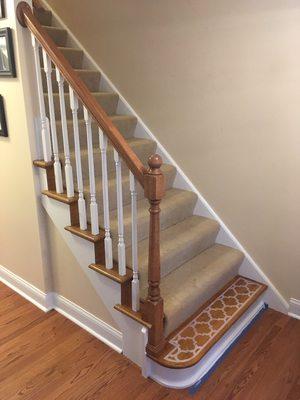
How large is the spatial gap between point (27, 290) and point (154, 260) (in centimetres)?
137

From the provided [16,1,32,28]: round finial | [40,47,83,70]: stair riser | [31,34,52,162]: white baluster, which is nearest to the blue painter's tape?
[31,34,52,162]: white baluster

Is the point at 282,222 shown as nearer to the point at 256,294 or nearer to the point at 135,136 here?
the point at 256,294

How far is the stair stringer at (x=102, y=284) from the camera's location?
1.91 meters

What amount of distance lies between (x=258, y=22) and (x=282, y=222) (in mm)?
1259

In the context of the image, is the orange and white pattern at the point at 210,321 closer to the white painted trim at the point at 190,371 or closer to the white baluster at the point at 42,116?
the white painted trim at the point at 190,371

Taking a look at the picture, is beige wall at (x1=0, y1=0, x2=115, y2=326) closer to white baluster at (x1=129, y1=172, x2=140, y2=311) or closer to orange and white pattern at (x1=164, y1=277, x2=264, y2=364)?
white baluster at (x1=129, y1=172, x2=140, y2=311)

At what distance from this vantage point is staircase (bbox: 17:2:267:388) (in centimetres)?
172

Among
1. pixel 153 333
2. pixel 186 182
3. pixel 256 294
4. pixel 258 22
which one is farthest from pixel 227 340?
pixel 258 22

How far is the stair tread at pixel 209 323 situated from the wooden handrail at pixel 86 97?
0.95 metres

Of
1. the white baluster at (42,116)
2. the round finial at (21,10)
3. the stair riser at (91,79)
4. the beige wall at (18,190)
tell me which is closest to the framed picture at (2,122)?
the beige wall at (18,190)

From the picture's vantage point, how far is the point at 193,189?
271 centimetres

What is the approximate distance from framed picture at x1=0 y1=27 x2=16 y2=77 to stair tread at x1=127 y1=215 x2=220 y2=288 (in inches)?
50.5

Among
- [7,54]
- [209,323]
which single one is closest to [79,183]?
[7,54]

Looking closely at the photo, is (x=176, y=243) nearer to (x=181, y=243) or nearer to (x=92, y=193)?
(x=181, y=243)
